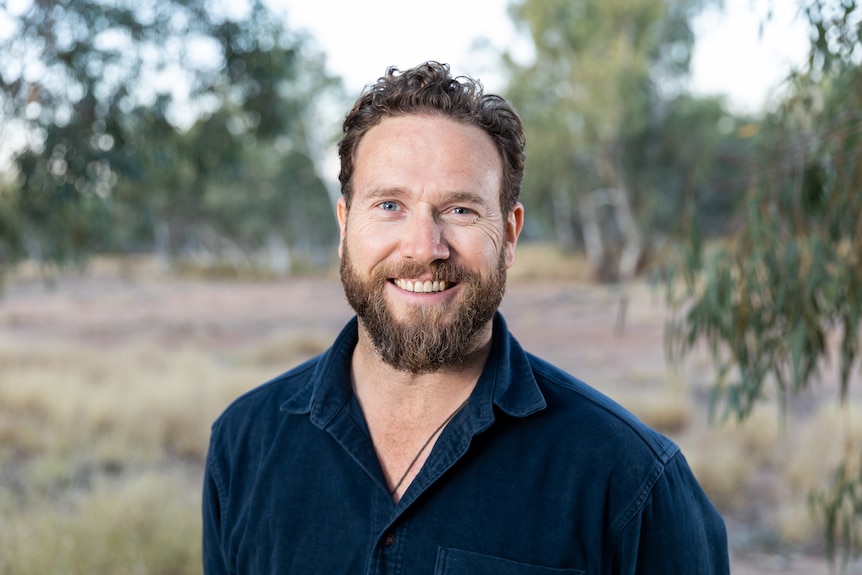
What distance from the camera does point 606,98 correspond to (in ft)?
57.3

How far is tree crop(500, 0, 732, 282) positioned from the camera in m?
17.3

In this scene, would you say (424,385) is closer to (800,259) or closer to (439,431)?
(439,431)

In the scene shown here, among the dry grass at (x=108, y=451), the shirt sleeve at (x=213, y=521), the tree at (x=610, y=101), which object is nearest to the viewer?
the shirt sleeve at (x=213, y=521)

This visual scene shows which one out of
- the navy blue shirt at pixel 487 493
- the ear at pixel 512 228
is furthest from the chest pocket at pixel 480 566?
the ear at pixel 512 228

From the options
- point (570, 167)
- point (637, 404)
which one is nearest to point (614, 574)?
point (637, 404)

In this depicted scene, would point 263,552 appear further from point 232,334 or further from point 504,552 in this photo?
point 232,334

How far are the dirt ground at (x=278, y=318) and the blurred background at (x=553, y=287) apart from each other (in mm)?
127

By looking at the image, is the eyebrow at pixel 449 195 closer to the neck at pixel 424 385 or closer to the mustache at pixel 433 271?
the mustache at pixel 433 271

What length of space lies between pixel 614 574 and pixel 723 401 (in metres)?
9.21

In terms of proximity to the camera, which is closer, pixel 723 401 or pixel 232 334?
pixel 723 401

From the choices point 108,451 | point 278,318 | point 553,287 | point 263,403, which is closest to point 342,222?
point 263,403

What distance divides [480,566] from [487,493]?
5.0 inches

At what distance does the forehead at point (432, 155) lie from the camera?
164 cm

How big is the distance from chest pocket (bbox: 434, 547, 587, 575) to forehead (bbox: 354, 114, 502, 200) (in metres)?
0.67
